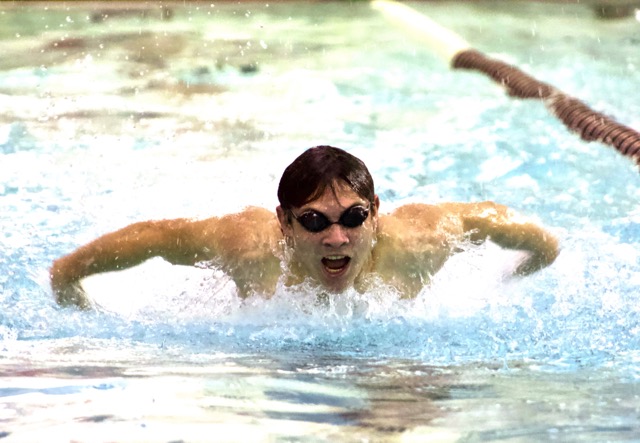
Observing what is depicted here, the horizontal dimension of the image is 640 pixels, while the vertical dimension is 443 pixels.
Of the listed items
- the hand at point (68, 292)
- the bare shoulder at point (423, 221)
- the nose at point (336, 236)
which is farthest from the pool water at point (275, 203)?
the nose at point (336, 236)

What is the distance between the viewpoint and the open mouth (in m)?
3.28

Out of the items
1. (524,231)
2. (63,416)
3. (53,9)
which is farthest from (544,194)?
(53,9)

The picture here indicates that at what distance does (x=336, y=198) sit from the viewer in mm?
3164

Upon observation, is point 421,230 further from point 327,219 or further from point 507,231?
point 327,219

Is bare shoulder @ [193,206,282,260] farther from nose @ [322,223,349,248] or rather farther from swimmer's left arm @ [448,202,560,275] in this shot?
swimmer's left arm @ [448,202,560,275]

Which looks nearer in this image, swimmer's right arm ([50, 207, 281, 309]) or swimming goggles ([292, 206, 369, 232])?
swimming goggles ([292, 206, 369, 232])

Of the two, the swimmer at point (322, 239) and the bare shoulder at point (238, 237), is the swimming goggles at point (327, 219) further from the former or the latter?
the bare shoulder at point (238, 237)

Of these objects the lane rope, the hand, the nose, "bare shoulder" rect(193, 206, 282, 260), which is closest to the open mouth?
the nose

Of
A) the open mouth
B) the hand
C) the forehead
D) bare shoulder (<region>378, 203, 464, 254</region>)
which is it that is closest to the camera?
the forehead

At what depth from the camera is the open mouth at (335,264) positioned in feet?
10.8

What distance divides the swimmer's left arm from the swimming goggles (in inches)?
20.4

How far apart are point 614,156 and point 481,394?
301cm

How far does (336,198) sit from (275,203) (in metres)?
1.72

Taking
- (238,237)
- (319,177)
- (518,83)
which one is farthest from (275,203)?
(518,83)
